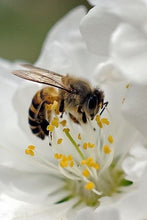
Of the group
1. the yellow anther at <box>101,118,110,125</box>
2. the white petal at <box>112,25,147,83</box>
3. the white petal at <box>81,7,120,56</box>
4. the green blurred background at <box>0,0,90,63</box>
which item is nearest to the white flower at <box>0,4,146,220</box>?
the yellow anther at <box>101,118,110,125</box>

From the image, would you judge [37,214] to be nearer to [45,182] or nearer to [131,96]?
[45,182]

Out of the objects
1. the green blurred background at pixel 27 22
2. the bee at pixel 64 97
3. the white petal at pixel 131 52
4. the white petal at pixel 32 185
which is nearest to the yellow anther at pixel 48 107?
the bee at pixel 64 97

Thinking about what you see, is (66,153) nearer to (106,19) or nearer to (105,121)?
(105,121)

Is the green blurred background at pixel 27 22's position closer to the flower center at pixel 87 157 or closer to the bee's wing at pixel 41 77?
the flower center at pixel 87 157

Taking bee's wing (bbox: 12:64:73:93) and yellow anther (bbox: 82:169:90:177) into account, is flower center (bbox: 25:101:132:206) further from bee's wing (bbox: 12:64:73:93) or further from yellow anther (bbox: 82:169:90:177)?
bee's wing (bbox: 12:64:73:93)

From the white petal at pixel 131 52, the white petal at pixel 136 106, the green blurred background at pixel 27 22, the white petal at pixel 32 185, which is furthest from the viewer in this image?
the green blurred background at pixel 27 22

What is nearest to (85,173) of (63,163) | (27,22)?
(63,163)
